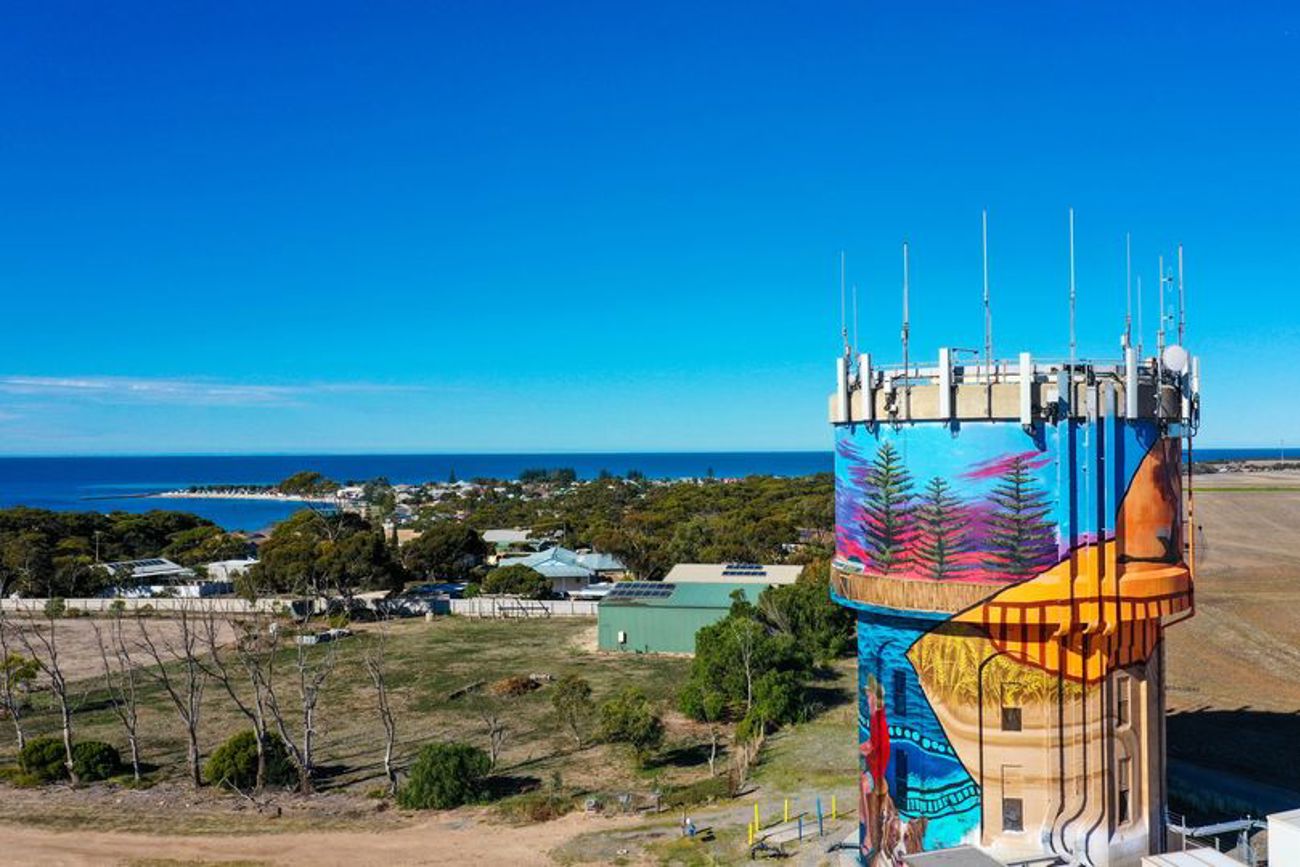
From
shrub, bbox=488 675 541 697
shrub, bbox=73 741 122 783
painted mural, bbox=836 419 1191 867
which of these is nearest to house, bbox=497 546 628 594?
shrub, bbox=488 675 541 697

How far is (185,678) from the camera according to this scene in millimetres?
46281

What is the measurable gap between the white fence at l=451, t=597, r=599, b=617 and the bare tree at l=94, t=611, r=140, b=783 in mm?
21161

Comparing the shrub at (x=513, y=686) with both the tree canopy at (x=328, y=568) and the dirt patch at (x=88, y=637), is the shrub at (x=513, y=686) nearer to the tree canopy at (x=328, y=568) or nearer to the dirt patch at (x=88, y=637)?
the dirt patch at (x=88, y=637)

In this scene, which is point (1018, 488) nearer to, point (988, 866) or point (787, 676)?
point (988, 866)

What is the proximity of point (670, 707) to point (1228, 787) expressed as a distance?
19.8 m

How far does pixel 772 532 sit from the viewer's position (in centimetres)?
8075

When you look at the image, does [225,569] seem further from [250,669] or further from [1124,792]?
[1124,792]

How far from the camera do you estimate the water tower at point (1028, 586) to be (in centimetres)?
1552

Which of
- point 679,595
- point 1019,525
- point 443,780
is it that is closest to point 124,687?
point 443,780

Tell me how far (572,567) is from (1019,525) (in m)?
61.8

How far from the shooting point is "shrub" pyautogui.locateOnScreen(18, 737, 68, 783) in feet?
103

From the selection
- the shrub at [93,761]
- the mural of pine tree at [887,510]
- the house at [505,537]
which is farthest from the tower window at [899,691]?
the house at [505,537]

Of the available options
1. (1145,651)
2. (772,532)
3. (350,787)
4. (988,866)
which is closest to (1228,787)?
(1145,651)

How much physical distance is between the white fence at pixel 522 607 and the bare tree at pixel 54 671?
24.0 metres
